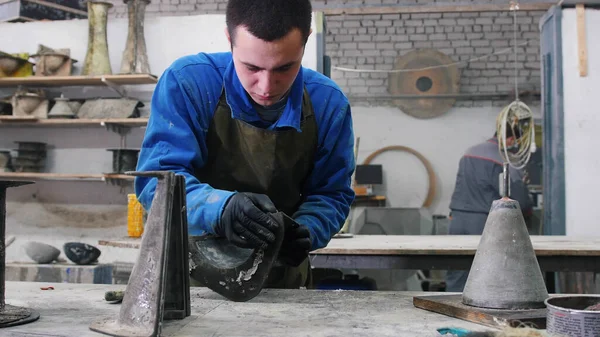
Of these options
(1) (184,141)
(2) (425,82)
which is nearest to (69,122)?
(1) (184,141)

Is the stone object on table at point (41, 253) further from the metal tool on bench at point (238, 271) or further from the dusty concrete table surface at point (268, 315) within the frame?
the metal tool on bench at point (238, 271)

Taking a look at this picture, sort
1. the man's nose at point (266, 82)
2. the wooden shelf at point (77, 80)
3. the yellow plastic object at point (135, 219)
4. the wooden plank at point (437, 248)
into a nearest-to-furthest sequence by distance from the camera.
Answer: the man's nose at point (266, 82) < the wooden plank at point (437, 248) < the yellow plastic object at point (135, 219) < the wooden shelf at point (77, 80)

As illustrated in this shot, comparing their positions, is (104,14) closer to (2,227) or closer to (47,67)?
(47,67)

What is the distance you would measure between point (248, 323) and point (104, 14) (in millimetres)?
4289

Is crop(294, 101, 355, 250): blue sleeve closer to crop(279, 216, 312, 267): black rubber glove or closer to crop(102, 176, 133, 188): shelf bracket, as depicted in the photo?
crop(279, 216, 312, 267): black rubber glove

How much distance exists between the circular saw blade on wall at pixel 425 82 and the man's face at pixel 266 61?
23.3 ft

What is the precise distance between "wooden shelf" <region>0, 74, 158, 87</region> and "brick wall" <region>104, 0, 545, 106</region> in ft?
11.6

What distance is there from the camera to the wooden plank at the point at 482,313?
142cm

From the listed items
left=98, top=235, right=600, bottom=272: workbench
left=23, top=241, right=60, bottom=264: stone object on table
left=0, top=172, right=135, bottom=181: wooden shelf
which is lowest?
left=23, top=241, right=60, bottom=264: stone object on table

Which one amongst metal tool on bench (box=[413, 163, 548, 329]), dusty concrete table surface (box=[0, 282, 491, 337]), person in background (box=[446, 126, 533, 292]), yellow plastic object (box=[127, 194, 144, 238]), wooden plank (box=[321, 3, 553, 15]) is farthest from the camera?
wooden plank (box=[321, 3, 553, 15])

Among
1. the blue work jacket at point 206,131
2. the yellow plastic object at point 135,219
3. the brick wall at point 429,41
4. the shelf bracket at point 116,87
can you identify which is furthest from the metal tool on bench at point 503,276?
the brick wall at point 429,41

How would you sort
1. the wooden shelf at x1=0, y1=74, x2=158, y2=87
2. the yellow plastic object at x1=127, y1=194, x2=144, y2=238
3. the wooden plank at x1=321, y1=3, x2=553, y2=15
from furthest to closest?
1. the wooden plank at x1=321, y1=3, x2=553, y2=15
2. the wooden shelf at x1=0, y1=74, x2=158, y2=87
3. the yellow plastic object at x1=127, y1=194, x2=144, y2=238

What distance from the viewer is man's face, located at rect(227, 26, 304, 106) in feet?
5.66

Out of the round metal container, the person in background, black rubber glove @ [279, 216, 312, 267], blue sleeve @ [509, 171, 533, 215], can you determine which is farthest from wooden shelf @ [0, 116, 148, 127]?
the round metal container
